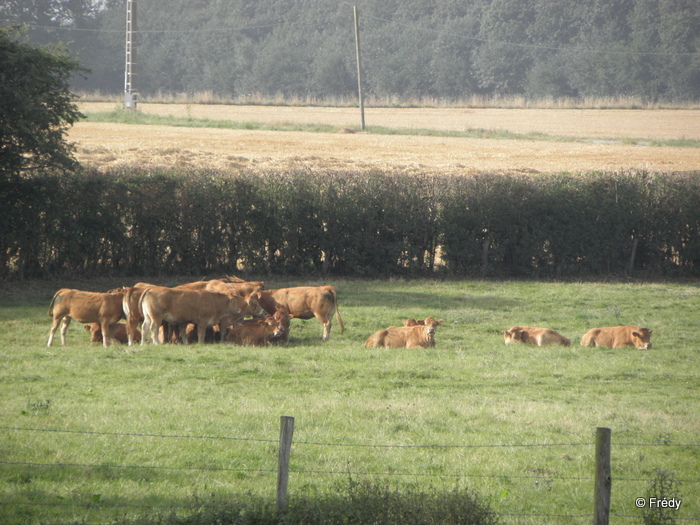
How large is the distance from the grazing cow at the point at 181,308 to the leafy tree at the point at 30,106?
7.02m

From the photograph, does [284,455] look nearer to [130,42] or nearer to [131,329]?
[131,329]

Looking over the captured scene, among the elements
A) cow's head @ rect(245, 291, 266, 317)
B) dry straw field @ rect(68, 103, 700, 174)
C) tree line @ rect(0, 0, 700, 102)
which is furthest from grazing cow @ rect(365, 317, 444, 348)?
tree line @ rect(0, 0, 700, 102)

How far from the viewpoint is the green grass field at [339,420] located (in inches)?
273

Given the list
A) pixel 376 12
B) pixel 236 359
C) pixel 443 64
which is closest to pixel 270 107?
pixel 443 64

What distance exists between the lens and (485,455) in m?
8.07

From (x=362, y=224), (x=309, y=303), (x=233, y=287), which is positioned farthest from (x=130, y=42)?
(x=309, y=303)

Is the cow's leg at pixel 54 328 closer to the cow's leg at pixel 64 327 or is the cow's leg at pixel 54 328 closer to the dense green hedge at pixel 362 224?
the cow's leg at pixel 64 327

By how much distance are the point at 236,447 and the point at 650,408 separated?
5.43m

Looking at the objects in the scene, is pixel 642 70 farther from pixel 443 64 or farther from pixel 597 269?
pixel 597 269

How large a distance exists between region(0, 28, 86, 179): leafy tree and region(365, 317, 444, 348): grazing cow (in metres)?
9.69

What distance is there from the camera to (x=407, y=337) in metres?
14.1

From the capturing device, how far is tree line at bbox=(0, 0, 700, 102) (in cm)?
7289

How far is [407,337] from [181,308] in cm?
409

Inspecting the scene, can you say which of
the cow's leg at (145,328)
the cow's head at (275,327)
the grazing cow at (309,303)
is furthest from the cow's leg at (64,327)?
the grazing cow at (309,303)
